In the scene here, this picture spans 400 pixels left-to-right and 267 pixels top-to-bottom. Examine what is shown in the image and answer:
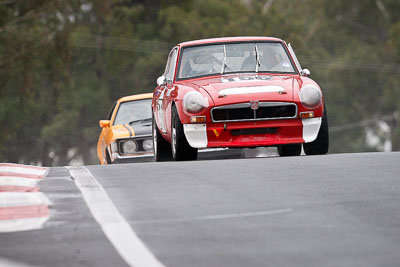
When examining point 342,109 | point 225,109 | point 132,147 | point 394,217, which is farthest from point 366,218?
point 342,109

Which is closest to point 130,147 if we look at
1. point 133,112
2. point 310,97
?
point 133,112

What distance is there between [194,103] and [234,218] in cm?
507

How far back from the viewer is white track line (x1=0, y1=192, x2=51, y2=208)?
7.06m

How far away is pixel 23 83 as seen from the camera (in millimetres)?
37281

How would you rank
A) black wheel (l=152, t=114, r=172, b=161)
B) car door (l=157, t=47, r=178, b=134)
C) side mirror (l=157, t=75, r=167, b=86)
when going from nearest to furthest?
car door (l=157, t=47, r=178, b=134) → side mirror (l=157, t=75, r=167, b=86) → black wheel (l=152, t=114, r=172, b=161)

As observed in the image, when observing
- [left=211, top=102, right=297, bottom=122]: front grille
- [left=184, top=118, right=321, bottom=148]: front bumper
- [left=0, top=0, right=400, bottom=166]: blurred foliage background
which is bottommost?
[left=0, top=0, right=400, bottom=166]: blurred foliage background

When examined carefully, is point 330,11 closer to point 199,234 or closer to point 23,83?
point 23,83

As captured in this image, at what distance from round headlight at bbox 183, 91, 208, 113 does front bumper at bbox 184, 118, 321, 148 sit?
19 centimetres

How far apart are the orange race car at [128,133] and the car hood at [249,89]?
449 cm

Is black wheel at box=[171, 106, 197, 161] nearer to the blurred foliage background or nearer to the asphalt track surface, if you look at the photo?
the asphalt track surface

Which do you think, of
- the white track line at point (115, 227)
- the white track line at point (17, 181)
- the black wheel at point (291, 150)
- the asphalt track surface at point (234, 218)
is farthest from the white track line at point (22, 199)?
the black wheel at point (291, 150)

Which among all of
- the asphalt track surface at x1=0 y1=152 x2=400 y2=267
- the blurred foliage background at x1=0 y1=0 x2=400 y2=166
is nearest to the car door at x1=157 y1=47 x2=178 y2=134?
the asphalt track surface at x1=0 y1=152 x2=400 y2=267

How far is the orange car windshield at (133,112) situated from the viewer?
1719cm

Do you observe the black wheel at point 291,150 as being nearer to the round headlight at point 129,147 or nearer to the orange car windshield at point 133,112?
the round headlight at point 129,147
